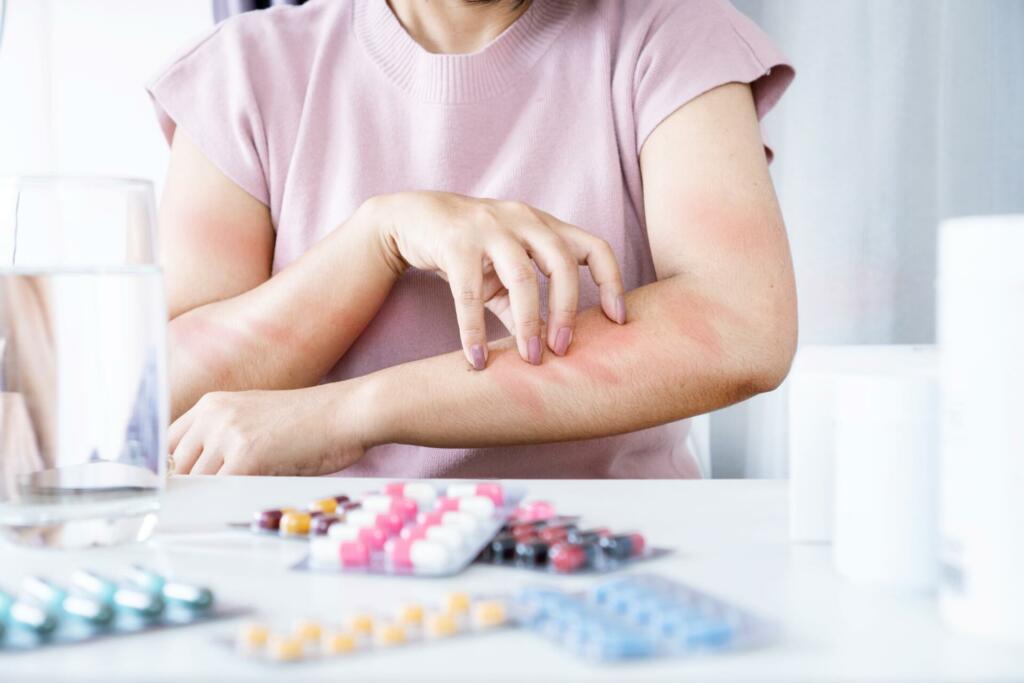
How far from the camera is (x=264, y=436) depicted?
747mm

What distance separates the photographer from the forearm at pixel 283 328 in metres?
0.91

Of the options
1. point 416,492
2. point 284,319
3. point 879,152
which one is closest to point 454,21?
point 284,319

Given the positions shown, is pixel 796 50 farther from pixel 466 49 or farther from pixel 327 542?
pixel 327 542

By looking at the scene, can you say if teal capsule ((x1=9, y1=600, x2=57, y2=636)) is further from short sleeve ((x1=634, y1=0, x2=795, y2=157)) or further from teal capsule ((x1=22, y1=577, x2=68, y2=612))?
short sleeve ((x1=634, y1=0, x2=795, y2=157))

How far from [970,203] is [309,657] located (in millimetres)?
1808

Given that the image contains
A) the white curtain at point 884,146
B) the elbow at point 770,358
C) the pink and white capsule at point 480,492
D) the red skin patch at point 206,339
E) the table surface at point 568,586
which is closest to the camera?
the table surface at point 568,586

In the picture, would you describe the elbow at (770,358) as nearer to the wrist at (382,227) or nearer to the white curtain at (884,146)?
the wrist at (382,227)

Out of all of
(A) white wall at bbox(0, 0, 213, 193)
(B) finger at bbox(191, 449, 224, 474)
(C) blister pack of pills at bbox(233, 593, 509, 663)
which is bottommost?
(B) finger at bbox(191, 449, 224, 474)

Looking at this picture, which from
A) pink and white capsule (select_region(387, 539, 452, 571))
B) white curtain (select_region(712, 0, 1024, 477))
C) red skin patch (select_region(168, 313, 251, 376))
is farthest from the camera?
white curtain (select_region(712, 0, 1024, 477))

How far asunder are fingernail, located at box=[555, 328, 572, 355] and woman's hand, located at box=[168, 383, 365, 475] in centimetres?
16

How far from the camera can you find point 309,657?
13.0 inches

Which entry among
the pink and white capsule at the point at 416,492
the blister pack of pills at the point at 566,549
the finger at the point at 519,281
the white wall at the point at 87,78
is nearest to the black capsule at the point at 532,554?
the blister pack of pills at the point at 566,549

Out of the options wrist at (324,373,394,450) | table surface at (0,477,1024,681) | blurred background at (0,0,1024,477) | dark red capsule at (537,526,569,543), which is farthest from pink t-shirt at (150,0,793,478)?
blurred background at (0,0,1024,477)

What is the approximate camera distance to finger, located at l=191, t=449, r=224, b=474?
2.42 feet
